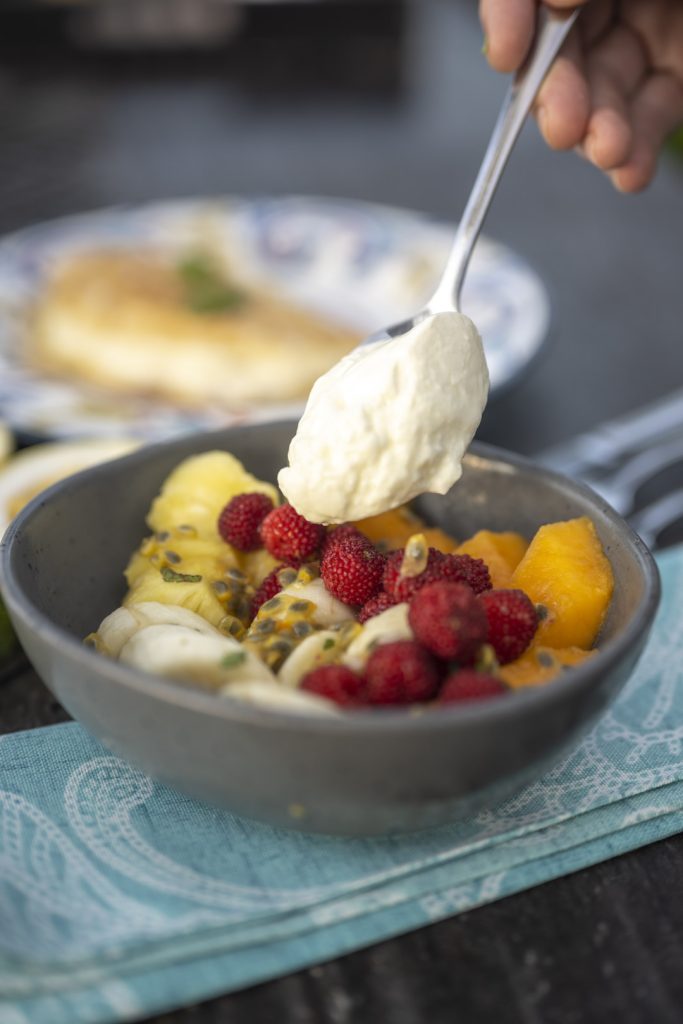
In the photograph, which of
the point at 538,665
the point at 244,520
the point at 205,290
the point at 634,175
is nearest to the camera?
the point at 538,665

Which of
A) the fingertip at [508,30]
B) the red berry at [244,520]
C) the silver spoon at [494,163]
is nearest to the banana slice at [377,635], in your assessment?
the red berry at [244,520]

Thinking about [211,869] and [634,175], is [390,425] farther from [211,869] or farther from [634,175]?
[634,175]

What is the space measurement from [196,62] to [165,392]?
11.4ft

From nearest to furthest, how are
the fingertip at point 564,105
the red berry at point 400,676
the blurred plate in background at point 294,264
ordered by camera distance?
the red berry at point 400,676 → the fingertip at point 564,105 → the blurred plate in background at point 294,264

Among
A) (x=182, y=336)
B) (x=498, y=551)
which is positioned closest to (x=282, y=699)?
(x=498, y=551)

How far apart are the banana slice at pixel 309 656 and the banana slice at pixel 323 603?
0.24 feet

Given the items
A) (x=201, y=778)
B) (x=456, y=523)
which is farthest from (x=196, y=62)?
A: (x=201, y=778)

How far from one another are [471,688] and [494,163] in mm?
872

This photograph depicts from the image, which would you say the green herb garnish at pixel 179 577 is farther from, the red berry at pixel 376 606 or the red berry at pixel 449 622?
the red berry at pixel 449 622

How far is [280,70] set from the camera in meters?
5.79

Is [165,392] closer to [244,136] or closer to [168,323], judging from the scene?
[168,323]

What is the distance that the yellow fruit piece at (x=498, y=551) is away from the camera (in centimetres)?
153

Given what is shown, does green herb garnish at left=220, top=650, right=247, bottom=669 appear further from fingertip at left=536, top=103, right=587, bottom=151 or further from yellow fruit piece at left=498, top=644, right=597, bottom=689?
fingertip at left=536, top=103, right=587, bottom=151

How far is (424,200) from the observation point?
4.28 meters
